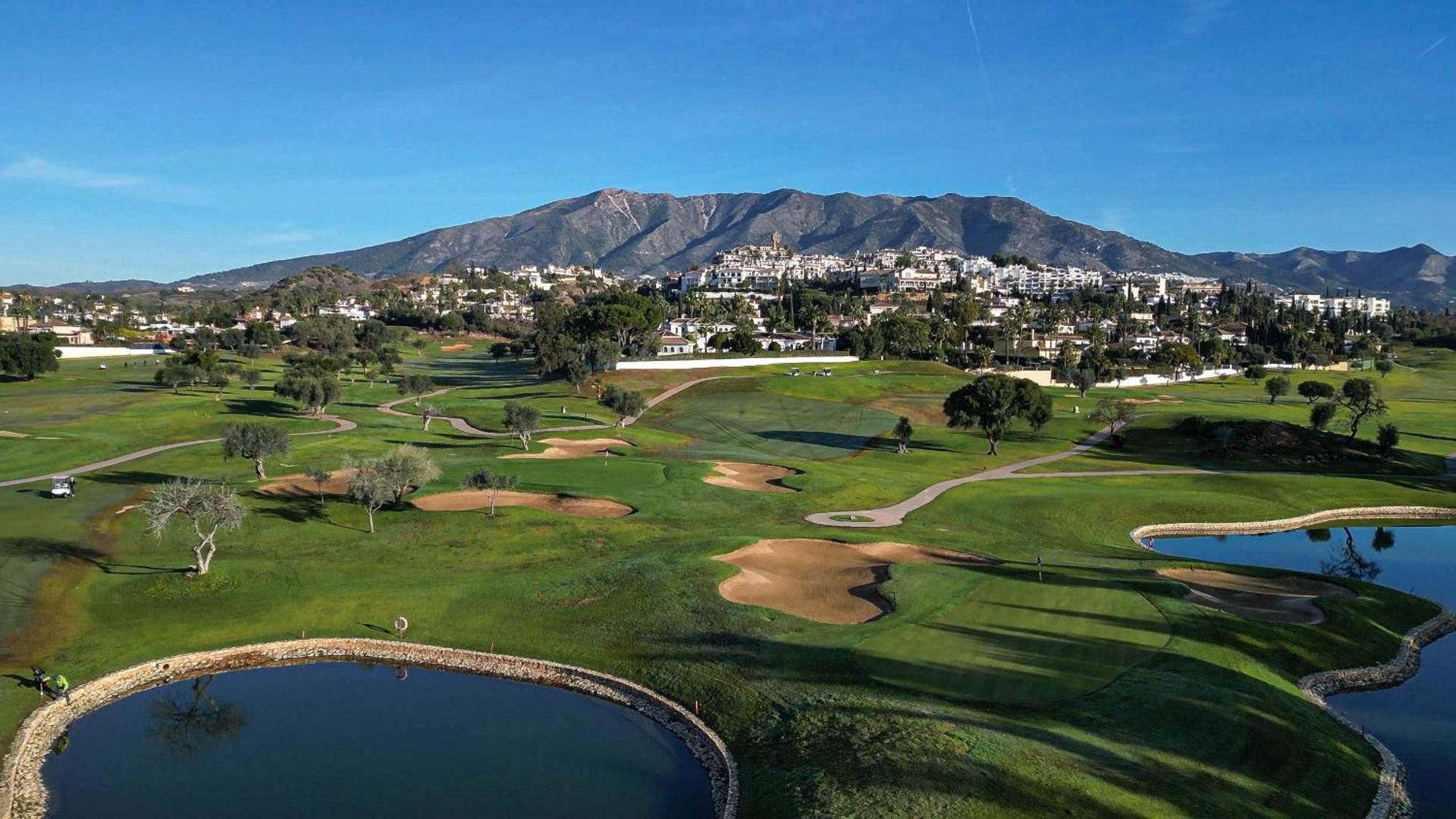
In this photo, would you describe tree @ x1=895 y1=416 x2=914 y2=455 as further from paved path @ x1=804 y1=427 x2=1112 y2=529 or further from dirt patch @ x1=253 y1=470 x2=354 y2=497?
dirt patch @ x1=253 y1=470 x2=354 y2=497

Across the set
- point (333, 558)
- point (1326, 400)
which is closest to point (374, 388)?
point (333, 558)

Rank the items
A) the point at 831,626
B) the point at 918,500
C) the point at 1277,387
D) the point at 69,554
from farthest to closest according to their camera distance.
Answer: the point at 1277,387
the point at 918,500
the point at 69,554
the point at 831,626

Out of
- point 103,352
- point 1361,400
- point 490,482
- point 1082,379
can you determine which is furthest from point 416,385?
point 1361,400

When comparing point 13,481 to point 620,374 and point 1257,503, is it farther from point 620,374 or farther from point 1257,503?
point 1257,503

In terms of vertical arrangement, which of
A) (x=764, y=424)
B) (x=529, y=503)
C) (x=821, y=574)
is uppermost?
(x=529, y=503)

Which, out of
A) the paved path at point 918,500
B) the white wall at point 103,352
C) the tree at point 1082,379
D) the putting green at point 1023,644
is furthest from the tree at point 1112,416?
the white wall at point 103,352

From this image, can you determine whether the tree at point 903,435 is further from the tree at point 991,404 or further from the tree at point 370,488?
the tree at point 370,488

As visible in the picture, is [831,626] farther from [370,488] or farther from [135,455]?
[135,455]
